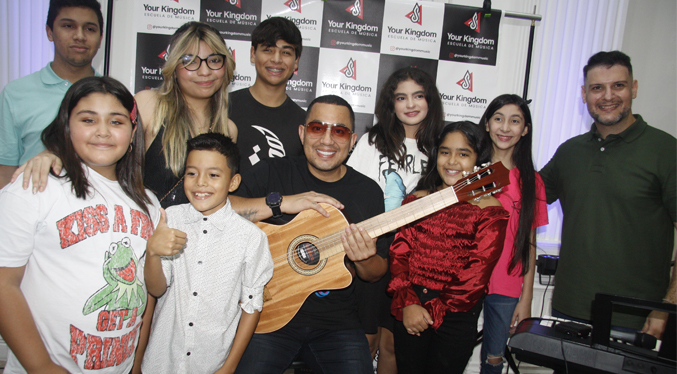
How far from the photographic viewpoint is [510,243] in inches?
103

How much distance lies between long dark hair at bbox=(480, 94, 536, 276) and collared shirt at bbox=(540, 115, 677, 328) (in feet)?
1.23

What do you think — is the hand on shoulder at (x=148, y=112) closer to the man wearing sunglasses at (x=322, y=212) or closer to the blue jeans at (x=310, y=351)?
the man wearing sunglasses at (x=322, y=212)

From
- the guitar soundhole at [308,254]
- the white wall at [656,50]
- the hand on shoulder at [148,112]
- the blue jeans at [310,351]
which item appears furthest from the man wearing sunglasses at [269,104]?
the white wall at [656,50]

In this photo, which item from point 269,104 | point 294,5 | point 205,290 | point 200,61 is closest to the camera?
point 205,290

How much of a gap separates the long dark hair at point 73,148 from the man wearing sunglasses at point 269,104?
1096 mm

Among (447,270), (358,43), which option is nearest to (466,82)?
(358,43)

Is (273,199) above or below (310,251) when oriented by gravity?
above

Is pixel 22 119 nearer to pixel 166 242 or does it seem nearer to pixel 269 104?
pixel 269 104

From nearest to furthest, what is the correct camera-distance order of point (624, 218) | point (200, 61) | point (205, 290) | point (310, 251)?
point (205, 290) < point (310, 251) < point (200, 61) < point (624, 218)

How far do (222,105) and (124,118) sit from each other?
0.93m

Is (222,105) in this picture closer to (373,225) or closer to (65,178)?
(65,178)

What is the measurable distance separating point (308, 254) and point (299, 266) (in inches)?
3.6

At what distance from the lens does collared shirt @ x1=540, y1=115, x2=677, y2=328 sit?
2.50m

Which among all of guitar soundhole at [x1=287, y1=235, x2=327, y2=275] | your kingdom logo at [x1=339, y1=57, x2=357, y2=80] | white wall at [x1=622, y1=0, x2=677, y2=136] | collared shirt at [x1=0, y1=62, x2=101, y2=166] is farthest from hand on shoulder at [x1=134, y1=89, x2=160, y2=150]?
white wall at [x1=622, y1=0, x2=677, y2=136]
